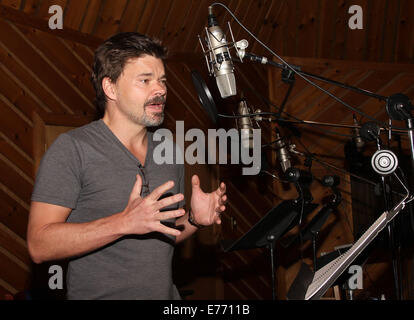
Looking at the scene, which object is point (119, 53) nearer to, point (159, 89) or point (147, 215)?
point (159, 89)

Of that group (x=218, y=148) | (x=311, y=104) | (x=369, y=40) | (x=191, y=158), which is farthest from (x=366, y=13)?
(x=191, y=158)

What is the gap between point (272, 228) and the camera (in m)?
2.27

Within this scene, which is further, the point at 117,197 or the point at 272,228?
the point at 272,228

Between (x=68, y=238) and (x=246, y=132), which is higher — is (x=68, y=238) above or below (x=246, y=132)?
below

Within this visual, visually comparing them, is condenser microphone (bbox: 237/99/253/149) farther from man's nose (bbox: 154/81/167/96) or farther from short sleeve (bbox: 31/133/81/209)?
short sleeve (bbox: 31/133/81/209)

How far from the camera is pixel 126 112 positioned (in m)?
2.10

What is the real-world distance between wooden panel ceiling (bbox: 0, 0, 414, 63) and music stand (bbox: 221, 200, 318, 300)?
2591 millimetres

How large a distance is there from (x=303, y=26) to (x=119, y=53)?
12.1ft

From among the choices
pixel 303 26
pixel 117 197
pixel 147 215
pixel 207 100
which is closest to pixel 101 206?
pixel 117 197

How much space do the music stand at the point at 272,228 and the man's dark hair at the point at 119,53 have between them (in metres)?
0.92

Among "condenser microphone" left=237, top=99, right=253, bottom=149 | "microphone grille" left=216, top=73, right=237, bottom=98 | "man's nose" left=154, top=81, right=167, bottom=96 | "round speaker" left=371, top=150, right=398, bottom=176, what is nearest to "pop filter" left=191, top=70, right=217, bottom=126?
"microphone grille" left=216, top=73, right=237, bottom=98
